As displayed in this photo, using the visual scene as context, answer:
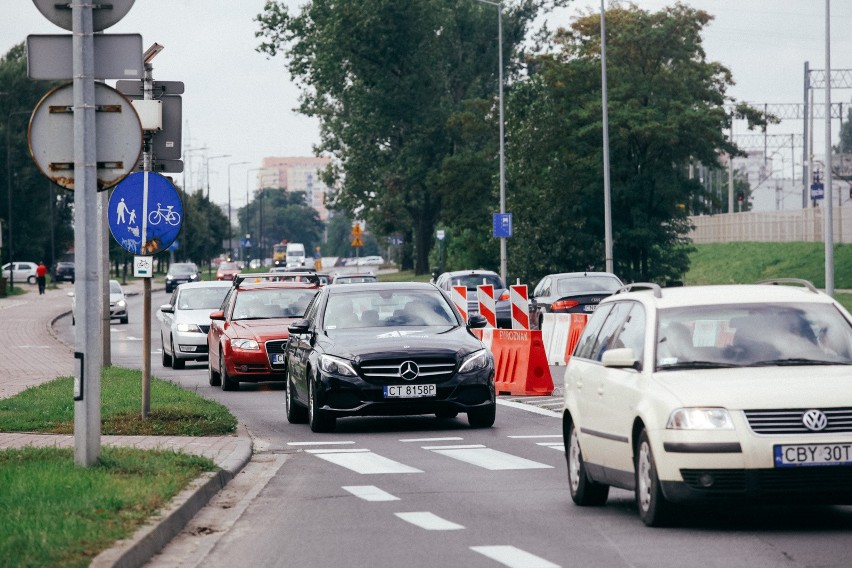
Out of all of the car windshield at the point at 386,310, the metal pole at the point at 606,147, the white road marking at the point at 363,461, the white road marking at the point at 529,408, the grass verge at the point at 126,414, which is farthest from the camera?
the metal pole at the point at 606,147

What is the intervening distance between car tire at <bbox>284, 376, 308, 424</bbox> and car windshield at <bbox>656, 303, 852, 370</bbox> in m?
8.69

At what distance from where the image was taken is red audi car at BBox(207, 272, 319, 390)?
2380 cm

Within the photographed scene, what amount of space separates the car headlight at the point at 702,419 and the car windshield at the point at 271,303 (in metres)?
16.2

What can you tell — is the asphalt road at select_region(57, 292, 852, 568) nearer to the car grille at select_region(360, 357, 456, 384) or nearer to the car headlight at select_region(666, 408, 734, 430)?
the car headlight at select_region(666, 408, 734, 430)

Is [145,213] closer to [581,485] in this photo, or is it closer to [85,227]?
[85,227]

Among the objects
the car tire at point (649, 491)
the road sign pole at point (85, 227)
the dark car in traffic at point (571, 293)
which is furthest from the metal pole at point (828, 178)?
the car tire at point (649, 491)

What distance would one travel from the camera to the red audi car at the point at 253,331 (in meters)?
23.8

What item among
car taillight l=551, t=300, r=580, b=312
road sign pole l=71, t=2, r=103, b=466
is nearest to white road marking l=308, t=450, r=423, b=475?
road sign pole l=71, t=2, r=103, b=466

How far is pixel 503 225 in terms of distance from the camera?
53.4 m

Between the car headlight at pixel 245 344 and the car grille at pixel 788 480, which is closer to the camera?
the car grille at pixel 788 480

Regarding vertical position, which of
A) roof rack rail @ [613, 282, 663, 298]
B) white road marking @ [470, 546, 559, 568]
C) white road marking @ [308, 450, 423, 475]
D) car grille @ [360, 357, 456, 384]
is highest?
roof rack rail @ [613, 282, 663, 298]

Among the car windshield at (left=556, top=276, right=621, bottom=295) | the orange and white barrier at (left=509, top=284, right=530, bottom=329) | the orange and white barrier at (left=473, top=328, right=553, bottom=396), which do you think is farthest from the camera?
the car windshield at (left=556, top=276, right=621, bottom=295)

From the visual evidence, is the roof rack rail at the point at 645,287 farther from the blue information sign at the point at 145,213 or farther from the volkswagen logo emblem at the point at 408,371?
the blue information sign at the point at 145,213

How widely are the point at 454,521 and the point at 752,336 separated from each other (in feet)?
6.95
